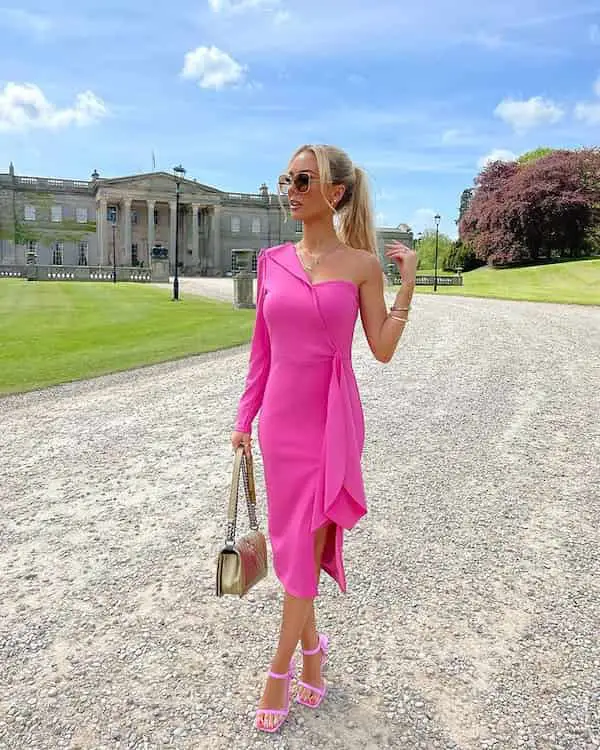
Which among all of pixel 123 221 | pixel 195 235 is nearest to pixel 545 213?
pixel 195 235

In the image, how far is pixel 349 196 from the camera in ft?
8.29

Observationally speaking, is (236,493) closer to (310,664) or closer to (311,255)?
(310,664)

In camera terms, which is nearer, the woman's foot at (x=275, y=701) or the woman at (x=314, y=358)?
the woman at (x=314, y=358)

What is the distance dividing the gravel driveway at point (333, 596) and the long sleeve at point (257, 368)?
3.99 feet

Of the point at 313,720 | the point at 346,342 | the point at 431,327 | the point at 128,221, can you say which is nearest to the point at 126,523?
the point at 313,720

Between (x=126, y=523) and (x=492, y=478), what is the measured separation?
3.22m

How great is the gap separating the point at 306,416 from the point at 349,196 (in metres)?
0.93

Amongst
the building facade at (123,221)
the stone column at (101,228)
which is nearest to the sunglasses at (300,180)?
the building facade at (123,221)

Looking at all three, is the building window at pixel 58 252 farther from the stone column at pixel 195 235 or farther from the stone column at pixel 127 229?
the stone column at pixel 195 235

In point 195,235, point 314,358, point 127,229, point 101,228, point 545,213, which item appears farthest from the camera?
point 195,235

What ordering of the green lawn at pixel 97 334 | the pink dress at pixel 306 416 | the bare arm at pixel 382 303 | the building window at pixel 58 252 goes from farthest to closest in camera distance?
the building window at pixel 58 252 < the green lawn at pixel 97 334 < the bare arm at pixel 382 303 < the pink dress at pixel 306 416

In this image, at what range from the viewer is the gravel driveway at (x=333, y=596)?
2561 mm

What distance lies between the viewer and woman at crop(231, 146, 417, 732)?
238 centimetres

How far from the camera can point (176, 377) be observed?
1034 cm
